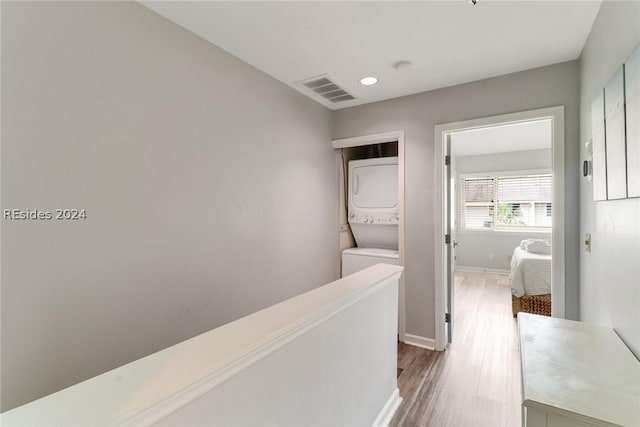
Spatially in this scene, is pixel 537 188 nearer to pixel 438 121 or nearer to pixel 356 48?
pixel 438 121

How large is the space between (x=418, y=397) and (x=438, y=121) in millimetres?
2264

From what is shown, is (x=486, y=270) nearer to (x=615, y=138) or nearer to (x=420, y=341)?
(x=420, y=341)

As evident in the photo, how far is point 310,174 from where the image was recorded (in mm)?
2969

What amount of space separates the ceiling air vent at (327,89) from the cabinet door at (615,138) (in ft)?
5.96

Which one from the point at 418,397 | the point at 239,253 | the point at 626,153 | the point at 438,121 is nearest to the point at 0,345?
the point at 239,253

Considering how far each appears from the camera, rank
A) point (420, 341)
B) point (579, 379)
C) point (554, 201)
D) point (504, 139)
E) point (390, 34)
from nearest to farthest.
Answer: point (579, 379), point (390, 34), point (554, 201), point (420, 341), point (504, 139)

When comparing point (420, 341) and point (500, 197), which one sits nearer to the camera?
point (420, 341)

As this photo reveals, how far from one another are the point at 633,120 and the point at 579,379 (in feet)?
2.86

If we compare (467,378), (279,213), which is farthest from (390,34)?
(467,378)

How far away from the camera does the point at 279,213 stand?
257 centimetres

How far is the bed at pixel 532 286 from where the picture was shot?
134 inches

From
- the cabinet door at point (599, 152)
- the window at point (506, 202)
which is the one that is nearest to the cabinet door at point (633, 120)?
the cabinet door at point (599, 152)

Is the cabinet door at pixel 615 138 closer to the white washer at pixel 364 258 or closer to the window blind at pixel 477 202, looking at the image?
the white washer at pixel 364 258

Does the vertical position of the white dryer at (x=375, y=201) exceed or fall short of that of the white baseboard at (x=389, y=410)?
it exceeds it
